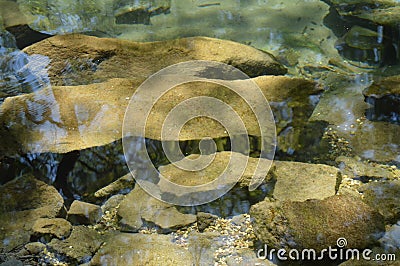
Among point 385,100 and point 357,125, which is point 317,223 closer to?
point 357,125

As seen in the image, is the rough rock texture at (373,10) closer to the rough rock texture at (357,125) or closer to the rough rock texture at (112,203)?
the rough rock texture at (357,125)

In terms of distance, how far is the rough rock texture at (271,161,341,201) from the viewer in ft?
8.78

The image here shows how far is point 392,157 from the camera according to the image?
3.03m

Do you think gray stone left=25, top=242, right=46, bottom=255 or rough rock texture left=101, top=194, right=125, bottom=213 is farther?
rough rock texture left=101, top=194, right=125, bottom=213

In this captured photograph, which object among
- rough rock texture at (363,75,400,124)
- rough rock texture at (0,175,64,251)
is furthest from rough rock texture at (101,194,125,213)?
rough rock texture at (363,75,400,124)

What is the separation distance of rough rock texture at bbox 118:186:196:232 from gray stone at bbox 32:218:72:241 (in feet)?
1.07

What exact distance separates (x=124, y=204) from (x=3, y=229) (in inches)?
27.9

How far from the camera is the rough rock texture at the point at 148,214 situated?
8.55 feet

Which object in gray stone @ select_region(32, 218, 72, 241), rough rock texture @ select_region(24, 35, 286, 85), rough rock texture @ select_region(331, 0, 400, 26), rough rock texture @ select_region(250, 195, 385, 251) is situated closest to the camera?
rough rock texture @ select_region(250, 195, 385, 251)

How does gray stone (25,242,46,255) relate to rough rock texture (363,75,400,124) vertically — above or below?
below

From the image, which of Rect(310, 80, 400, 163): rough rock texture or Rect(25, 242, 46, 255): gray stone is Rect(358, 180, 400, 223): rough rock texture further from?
Rect(25, 242, 46, 255): gray stone

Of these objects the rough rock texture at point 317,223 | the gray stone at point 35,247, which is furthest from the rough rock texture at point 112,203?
the rough rock texture at point 317,223

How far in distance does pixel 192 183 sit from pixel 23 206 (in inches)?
41.2

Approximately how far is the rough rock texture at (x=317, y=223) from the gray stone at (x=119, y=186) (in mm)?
894
